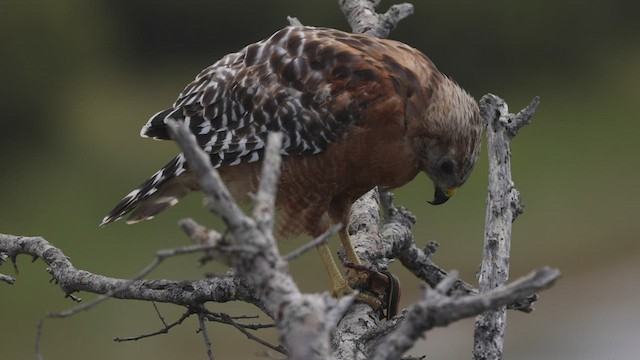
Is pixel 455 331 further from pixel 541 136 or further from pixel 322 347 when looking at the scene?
pixel 322 347

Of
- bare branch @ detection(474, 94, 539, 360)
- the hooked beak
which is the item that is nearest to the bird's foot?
the hooked beak

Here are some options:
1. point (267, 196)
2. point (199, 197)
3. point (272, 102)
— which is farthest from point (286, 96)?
point (199, 197)

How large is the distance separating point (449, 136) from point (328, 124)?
0.39m

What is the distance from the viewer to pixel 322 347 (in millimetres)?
1793

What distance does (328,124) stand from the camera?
141 inches

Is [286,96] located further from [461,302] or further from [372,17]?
[461,302]

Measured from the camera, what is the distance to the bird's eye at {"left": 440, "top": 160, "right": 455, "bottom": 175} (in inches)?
143

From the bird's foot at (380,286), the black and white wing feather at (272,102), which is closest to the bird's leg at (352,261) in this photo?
the bird's foot at (380,286)

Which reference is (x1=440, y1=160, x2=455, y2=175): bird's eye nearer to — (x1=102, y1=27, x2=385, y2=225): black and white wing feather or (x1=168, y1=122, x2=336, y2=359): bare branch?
(x1=102, y1=27, x2=385, y2=225): black and white wing feather

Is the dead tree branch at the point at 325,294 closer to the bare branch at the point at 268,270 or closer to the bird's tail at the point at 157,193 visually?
the bare branch at the point at 268,270

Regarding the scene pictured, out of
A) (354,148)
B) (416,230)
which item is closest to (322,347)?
(354,148)

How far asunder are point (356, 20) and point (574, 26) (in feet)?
21.1

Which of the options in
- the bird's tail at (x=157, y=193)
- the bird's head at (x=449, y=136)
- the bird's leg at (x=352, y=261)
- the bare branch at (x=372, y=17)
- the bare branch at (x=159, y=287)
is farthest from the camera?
the bare branch at (x=372, y=17)

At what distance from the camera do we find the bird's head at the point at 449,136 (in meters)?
3.54
